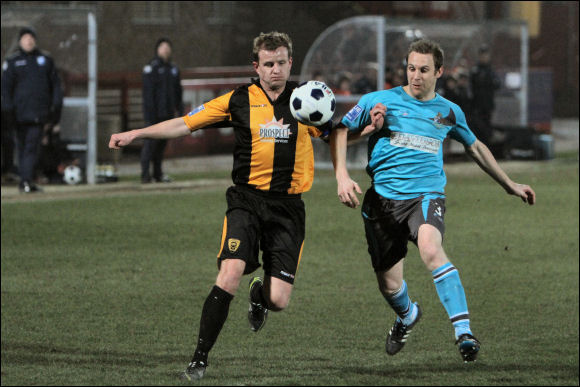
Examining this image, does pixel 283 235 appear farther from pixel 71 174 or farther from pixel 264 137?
pixel 71 174

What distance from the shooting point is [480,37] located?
232 feet

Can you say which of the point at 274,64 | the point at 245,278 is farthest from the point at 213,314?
the point at 245,278

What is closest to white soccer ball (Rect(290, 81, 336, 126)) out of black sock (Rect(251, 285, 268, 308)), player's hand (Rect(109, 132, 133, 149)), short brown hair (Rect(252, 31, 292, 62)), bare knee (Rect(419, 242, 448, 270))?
short brown hair (Rect(252, 31, 292, 62))

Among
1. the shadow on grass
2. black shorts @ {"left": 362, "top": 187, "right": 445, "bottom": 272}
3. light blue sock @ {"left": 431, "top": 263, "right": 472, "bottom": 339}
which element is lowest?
the shadow on grass

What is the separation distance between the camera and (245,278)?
112 metres

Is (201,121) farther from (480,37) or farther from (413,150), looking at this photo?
(480,37)

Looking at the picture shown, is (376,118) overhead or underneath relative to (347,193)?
overhead

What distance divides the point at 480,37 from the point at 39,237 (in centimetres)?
3543

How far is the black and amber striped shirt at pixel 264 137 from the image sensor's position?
5.93 meters

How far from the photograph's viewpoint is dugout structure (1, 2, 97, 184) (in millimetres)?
50062

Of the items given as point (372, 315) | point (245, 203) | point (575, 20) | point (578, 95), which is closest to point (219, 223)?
point (578, 95)

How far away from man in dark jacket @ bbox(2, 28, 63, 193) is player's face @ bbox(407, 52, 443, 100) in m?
36.0

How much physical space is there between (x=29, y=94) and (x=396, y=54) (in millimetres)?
27551

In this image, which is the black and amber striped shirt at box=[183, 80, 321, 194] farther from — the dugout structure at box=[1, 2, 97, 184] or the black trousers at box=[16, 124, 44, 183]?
the dugout structure at box=[1, 2, 97, 184]
